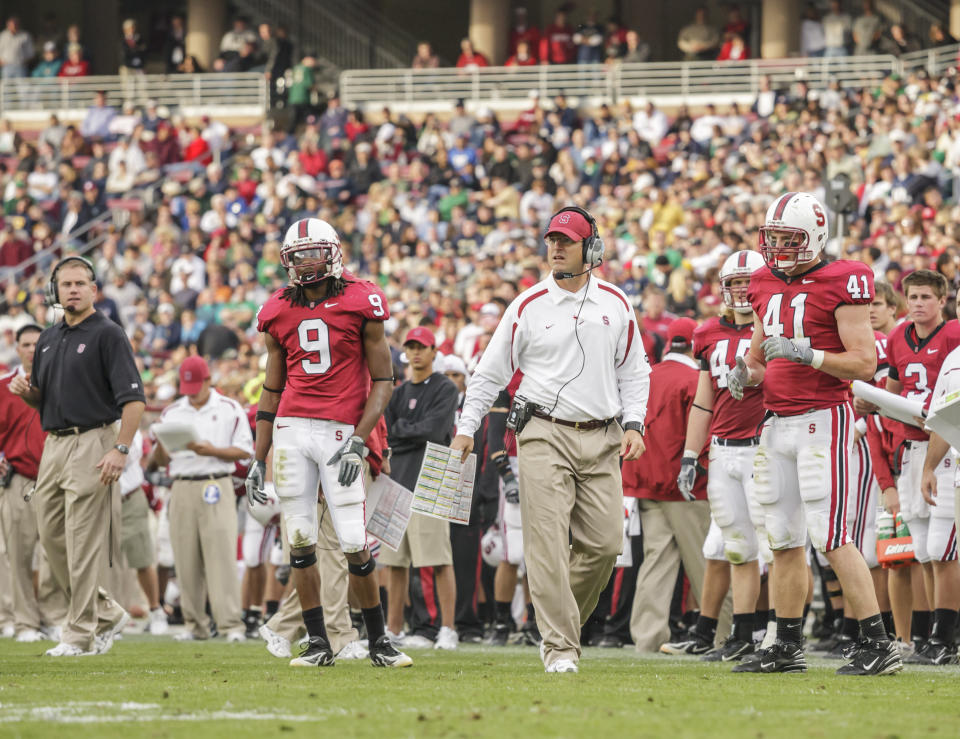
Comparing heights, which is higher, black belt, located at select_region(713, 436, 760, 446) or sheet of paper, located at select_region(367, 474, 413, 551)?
black belt, located at select_region(713, 436, 760, 446)

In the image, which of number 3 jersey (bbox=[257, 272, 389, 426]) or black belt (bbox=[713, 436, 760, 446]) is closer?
number 3 jersey (bbox=[257, 272, 389, 426])

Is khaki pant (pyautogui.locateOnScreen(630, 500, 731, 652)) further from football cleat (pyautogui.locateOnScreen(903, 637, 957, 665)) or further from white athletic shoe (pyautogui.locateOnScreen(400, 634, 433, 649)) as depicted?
football cleat (pyautogui.locateOnScreen(903, 637, 957, 665))

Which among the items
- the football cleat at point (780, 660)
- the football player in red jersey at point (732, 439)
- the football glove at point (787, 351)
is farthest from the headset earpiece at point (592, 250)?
the football cleat at point (780, 660)

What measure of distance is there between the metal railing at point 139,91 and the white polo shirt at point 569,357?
21709 millimetres

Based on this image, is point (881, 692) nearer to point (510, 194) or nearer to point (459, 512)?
point (459, 512)

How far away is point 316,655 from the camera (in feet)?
27.8

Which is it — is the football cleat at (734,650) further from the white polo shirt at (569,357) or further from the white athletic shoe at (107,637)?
the white athletic shoe at (107,637)

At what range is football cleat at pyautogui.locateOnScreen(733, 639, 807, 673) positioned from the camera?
7938mm

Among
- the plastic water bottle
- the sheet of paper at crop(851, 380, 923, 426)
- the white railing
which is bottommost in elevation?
the plastic water bottle

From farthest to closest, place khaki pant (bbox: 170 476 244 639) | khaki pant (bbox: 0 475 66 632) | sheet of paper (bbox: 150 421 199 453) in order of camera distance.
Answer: khaki pant (bbox: 170 476 244 639), khaki pant (bbox: 0 475 66 632), sheet of paper (bbox: 150 421 199 453)

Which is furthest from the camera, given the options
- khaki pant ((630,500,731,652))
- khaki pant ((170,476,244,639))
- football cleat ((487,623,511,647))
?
khaki pant ((170,476,244,639))

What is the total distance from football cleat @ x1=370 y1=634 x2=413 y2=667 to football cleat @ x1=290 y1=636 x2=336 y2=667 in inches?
9.8

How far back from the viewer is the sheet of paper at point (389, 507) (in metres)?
8.88

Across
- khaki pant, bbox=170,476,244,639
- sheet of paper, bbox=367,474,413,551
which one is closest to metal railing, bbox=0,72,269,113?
khaki pant, bbox=170,476,244,639
